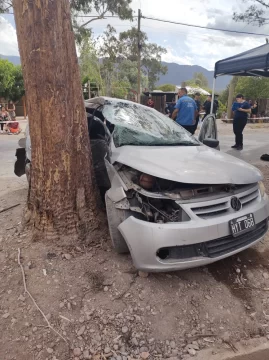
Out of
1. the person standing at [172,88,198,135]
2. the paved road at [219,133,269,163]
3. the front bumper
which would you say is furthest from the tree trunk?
the paved road at [219,133,269,163]

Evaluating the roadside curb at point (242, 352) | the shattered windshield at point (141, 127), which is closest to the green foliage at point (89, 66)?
the shattered windshield at point (141, 127)

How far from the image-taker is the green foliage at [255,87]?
2413cm

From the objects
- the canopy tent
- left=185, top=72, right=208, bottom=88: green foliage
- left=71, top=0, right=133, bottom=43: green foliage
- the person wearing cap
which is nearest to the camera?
the canopy tent

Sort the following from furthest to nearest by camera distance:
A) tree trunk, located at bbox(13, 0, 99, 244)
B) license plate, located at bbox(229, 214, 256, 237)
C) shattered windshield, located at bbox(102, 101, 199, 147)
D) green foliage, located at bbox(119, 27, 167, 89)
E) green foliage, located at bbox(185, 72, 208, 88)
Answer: green foliage, located at bbox(185, 72, 208, 88) < green foliage, located at bbox(119, 27, 167, 89) < shattered windshield, located at bbox(102, 101, 199, 147) < tree trunk, located at bbox(13, 0, 99, 244) < license plate, located at bbox(229, 214, 256, 237)

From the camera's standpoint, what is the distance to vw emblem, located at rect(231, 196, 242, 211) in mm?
2619

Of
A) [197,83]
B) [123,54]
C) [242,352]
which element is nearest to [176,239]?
[242,352]

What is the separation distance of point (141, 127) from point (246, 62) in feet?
15.8

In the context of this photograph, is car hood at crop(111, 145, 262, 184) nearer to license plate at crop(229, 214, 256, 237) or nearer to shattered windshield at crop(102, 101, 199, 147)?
shattered windshield at crop(102, 101, 199, 147)

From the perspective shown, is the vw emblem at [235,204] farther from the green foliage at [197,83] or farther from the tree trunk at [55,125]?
the green foliage at [197,83]

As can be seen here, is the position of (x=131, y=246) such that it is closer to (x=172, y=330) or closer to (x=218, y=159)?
(x=172, y=330)

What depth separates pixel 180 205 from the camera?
8.17 ft

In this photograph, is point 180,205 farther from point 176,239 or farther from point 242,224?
point 242,224

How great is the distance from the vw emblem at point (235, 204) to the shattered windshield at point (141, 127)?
1116mm

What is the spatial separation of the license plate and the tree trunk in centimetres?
142
